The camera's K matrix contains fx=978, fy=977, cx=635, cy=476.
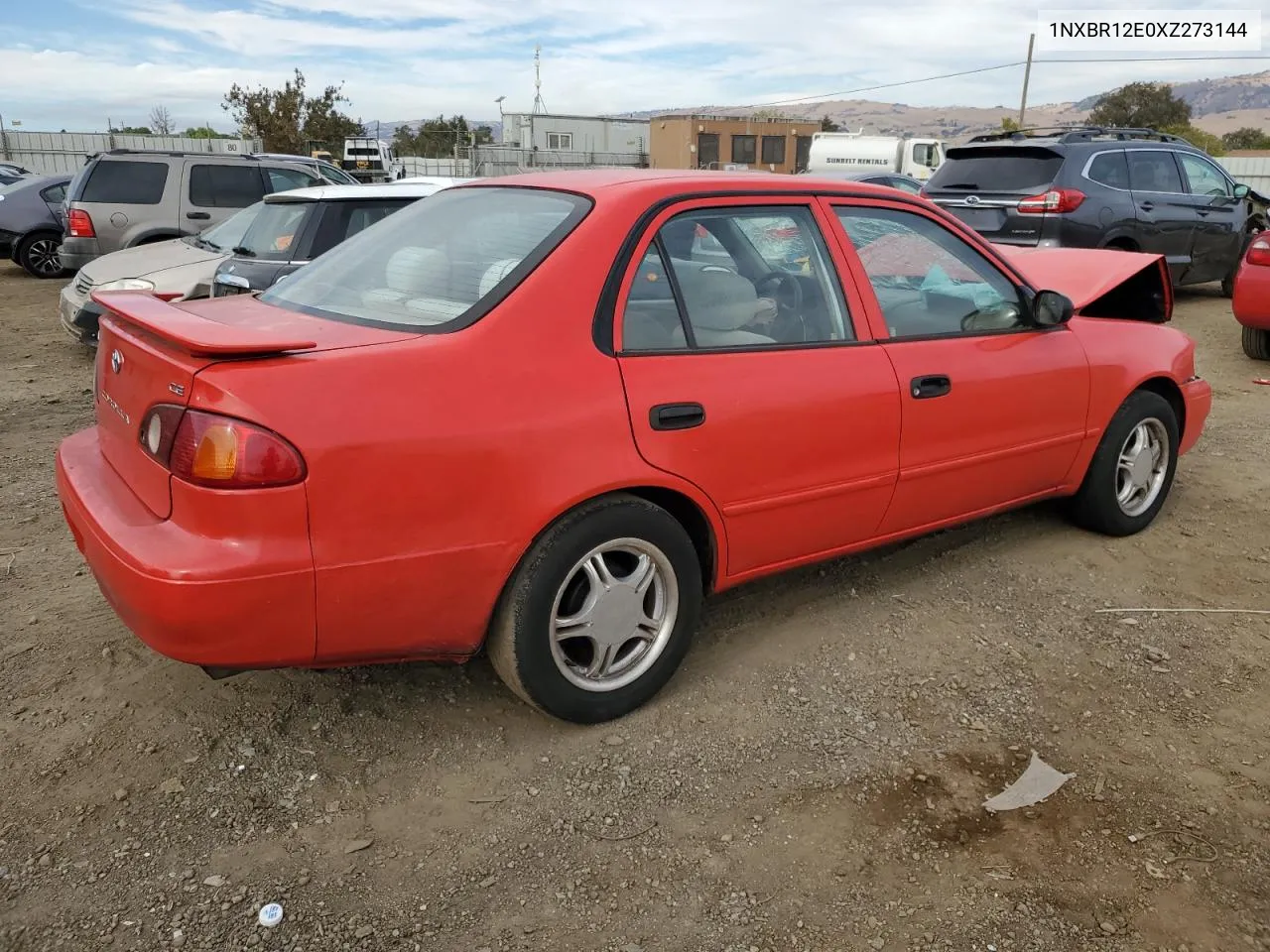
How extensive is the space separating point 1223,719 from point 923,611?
1034mm

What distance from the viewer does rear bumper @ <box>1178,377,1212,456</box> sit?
15.0ft

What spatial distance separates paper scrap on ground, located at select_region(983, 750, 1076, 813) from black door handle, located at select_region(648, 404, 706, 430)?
1323 mm

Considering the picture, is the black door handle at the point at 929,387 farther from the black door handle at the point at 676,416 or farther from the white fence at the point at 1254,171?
the white fence at the point at 1254,171

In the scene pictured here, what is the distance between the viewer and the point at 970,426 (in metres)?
3.62

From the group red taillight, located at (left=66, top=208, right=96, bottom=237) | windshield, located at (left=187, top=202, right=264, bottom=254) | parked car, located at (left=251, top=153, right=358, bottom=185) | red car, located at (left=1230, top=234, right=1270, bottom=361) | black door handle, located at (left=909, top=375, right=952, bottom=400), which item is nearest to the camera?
black door handle, located at (left=909, top=375, right=952, bottom=400)

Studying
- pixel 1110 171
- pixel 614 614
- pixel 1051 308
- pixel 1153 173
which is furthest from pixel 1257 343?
pixel 614 614

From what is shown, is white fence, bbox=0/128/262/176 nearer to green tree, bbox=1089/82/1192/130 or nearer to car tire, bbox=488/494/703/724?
car tire, bbox=488/494/703/724

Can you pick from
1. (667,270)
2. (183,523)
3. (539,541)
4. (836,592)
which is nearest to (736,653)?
(836,592)

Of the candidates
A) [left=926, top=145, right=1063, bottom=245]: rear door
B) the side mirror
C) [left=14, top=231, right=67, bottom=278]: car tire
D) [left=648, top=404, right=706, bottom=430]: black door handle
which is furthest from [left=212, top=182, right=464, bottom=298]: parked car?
[left=14, top=231, right=67, bottom=278]: car tire

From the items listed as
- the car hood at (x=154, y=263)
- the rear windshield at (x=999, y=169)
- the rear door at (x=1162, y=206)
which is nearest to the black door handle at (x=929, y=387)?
the car hood at (x=154, y=263)

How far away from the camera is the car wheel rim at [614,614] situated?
9.24 ft

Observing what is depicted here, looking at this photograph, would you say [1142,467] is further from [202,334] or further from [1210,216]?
[1210,216]

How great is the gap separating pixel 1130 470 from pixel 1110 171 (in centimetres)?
637

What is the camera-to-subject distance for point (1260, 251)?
7.64 metres
